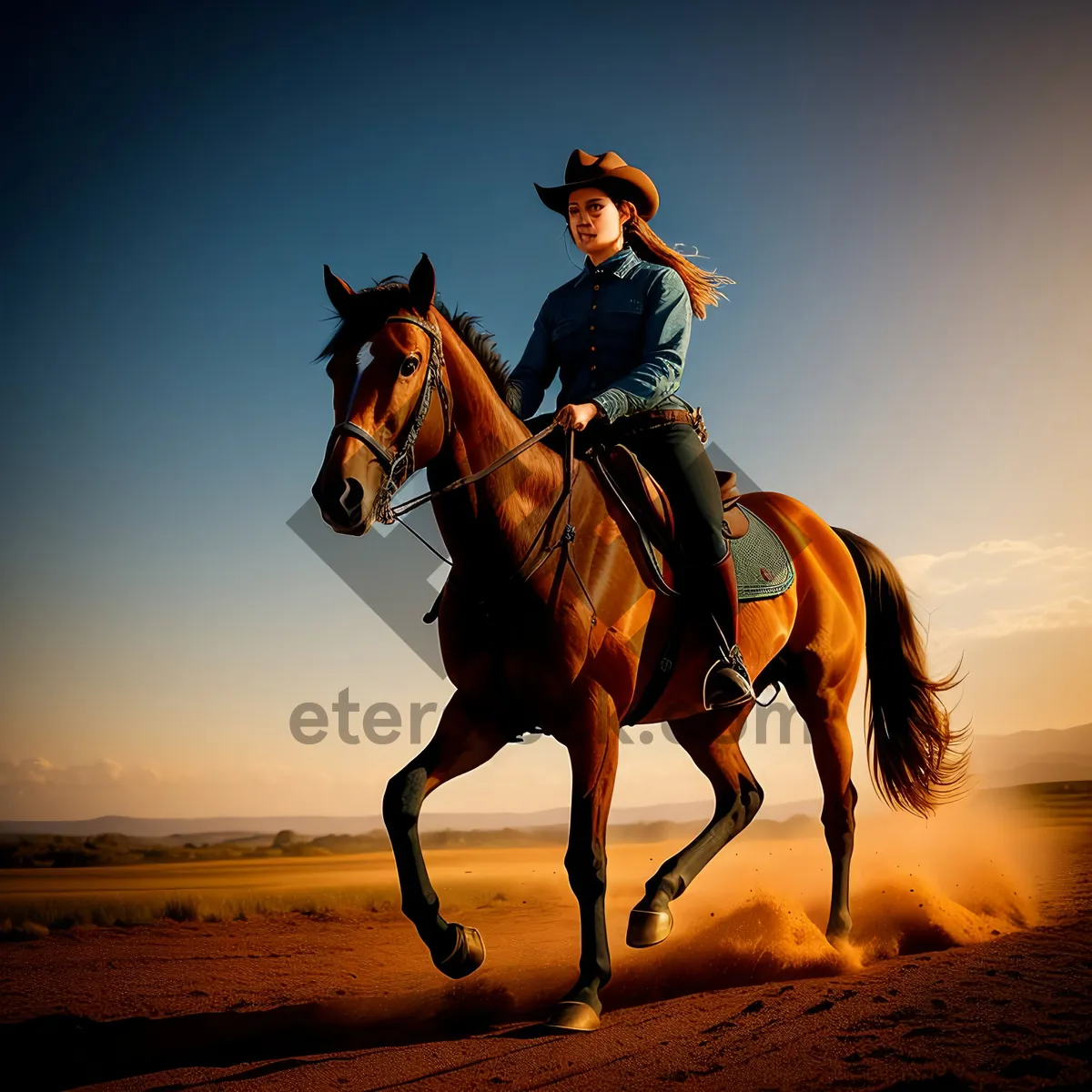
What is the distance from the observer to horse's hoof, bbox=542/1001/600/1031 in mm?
4156

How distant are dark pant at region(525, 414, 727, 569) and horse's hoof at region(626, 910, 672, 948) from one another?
1840mm

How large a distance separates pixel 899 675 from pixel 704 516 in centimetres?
311

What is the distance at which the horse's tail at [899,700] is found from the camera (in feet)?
23.2

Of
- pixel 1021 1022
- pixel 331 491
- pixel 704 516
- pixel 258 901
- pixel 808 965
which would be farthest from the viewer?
pixel 258 901

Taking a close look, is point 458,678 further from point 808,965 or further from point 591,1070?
point 808,965

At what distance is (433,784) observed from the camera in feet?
14.8

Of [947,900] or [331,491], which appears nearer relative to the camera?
[331,491]

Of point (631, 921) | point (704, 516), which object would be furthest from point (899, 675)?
point (631, 921)

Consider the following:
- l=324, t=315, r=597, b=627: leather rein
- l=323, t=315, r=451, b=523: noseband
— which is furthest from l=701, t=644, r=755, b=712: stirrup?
l=323, t=315, r=451, b=523: noseband

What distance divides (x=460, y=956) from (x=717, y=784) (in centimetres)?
230

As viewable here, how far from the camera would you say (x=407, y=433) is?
407 centimetres

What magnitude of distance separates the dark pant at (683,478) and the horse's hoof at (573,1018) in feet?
7.55

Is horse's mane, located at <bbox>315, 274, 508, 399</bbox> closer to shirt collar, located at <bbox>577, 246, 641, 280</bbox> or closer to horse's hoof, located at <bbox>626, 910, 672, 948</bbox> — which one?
shirt collar, located at <bbox>577, 246, 641, 280</bbox>

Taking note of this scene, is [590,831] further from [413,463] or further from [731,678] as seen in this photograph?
[413,463]
